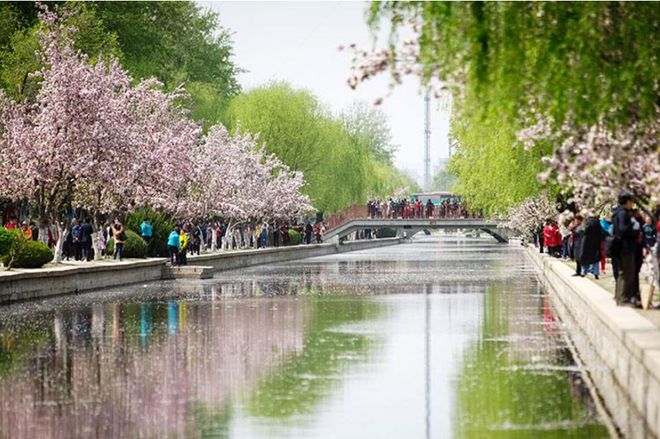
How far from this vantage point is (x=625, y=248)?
75.4 feet

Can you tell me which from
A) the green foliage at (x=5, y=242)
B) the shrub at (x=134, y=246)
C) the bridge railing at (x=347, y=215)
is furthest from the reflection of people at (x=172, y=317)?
the bridge railing at (x=347, y=215)

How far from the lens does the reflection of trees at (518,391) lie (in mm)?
13523

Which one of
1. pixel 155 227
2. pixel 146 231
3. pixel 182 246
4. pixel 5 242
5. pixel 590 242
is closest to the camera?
pixel 590 242

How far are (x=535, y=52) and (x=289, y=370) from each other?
5.24 meters

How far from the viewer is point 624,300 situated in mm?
22891

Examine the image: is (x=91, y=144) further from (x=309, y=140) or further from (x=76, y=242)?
(x=309, y=140)

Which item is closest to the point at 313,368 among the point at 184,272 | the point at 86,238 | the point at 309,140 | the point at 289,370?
the point at 289,370

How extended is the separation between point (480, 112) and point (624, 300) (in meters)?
7.37

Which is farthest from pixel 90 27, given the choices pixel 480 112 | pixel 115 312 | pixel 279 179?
pixel 480 112

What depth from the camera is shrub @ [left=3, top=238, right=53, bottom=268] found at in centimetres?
4081

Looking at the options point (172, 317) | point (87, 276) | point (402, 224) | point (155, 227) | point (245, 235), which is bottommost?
point (172, 317)

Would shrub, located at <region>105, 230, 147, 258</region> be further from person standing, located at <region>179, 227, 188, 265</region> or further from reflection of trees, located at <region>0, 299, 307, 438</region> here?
reflection of trees, located at <region>0, 299, 307, 438</region>

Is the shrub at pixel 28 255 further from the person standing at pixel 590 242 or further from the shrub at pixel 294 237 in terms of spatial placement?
the shrub at pixel 294 237

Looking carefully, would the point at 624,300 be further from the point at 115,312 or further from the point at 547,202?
the point at 547,202
